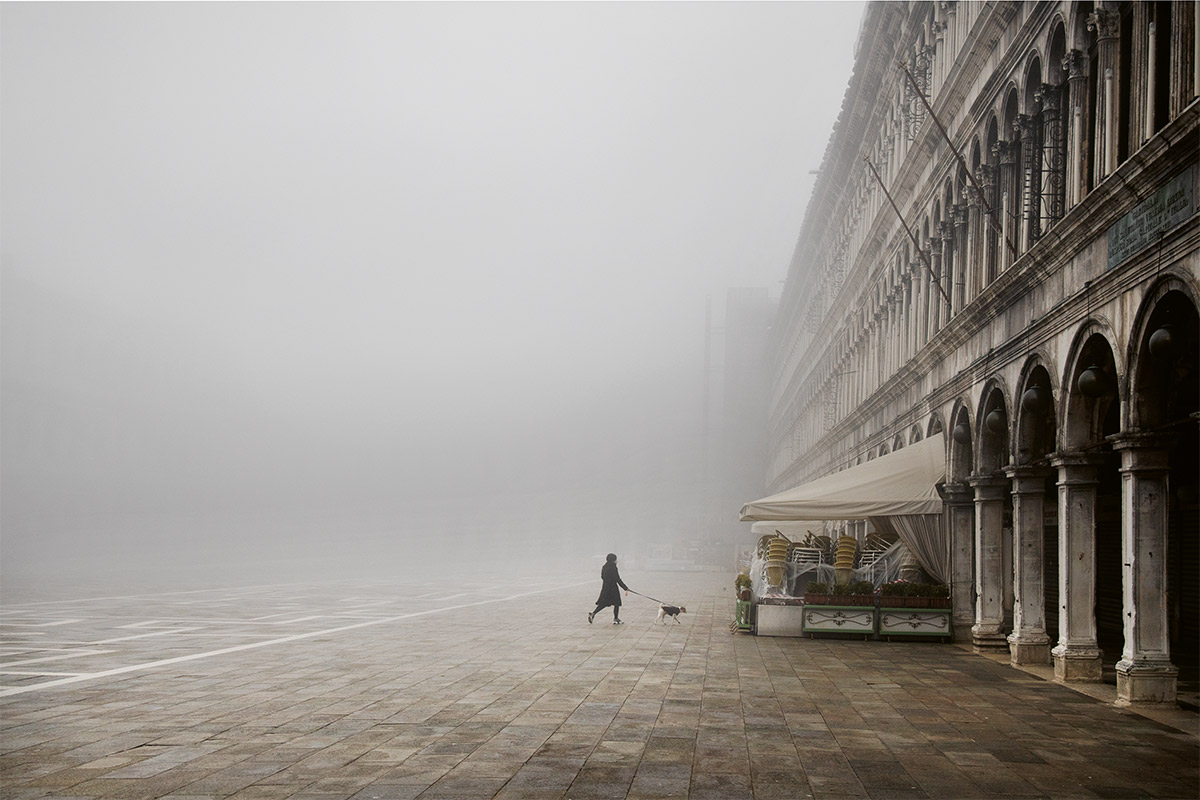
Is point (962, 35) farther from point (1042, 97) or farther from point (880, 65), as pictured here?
point (880, 65)

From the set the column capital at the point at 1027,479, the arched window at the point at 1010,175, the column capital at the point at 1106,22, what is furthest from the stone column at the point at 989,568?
the column capital at the point at 1106,22

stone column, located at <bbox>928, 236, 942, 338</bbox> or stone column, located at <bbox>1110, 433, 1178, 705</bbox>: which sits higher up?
stone column, located at <bbox>928, 236, 942, 338</bbox>

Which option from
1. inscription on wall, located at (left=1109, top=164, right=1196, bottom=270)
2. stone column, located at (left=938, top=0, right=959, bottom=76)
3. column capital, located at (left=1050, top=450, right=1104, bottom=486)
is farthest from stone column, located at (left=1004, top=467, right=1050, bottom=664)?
stone column, located at (left=938, top=0, right=959, bottom=76)

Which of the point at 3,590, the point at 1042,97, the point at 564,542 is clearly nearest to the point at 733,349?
the point at 564,542

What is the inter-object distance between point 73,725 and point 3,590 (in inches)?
1188

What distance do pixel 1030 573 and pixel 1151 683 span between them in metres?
4.96

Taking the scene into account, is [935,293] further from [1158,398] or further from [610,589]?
[1158,398]

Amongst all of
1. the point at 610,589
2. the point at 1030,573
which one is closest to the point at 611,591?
the point at 610,589

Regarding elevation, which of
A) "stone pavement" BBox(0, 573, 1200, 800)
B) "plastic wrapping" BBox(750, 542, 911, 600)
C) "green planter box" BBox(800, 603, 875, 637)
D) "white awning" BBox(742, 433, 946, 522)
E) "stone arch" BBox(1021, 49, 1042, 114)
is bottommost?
"stone pavement" BBox(0, 573, 1200, 800)

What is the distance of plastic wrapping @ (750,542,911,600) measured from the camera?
77.9 feet

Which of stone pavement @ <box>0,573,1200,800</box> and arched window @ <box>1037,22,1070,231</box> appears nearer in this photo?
stone pavement @ <box>0,573,1200,800</box>

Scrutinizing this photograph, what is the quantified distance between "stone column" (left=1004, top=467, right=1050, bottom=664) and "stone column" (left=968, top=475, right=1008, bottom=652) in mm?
2427

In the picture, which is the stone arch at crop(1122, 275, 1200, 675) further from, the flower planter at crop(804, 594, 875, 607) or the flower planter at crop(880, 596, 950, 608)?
the flower planter at crop(804, 594, 875, 607)

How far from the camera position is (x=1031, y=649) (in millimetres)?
18188
